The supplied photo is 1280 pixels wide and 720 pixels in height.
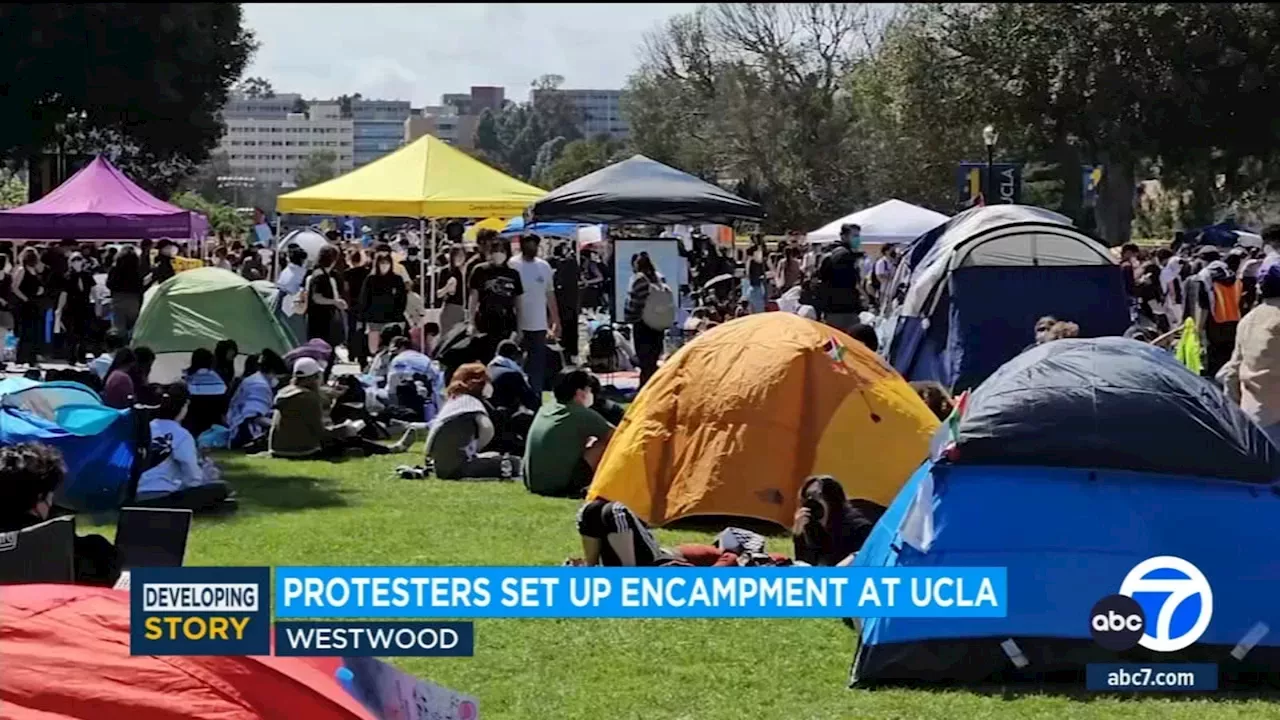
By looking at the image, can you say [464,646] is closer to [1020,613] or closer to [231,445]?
[1020,613]

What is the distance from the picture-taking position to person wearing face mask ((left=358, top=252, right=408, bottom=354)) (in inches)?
695

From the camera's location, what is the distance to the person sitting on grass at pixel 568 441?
10578mm

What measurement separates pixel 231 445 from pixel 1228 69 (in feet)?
96.3

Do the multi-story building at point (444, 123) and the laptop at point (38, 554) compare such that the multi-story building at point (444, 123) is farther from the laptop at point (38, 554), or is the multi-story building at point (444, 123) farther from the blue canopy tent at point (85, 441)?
the laptop at point (38, 554)

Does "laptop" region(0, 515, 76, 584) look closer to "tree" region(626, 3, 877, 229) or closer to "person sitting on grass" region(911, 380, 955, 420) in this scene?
"person sitting on grass" region(911, 380, 955, 420)

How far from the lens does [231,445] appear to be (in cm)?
1298

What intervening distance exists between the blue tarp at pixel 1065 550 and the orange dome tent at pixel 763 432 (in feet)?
9.73

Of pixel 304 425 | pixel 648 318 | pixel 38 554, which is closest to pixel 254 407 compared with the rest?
pixel 304 425

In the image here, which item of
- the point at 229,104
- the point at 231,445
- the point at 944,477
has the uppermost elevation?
the point at 229,104

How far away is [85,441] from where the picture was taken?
983cm

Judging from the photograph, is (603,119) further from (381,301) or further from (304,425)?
(304,425)

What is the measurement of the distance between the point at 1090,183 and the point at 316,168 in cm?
1828

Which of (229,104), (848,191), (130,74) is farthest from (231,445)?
(848,191)

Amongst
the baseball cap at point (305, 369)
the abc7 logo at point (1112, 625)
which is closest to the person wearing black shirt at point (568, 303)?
the baseball cap at point (305, 369)
